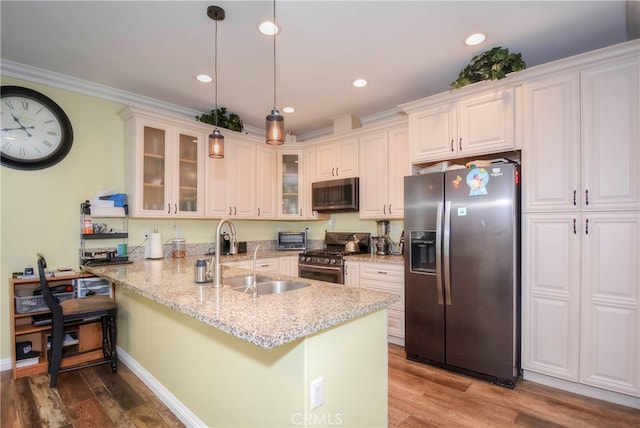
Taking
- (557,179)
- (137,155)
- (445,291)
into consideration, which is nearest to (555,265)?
(557,179)

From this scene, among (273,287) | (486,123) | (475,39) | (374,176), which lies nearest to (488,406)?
(273,287)

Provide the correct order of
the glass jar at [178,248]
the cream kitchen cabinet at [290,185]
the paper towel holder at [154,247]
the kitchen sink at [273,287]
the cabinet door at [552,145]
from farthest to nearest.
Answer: the cream kitchen cabinet at [290,185] < the glass jar at [178,248] < the paper towel holder at [154,247] < the cabinet door at [552,145] < the kitchen sink at [273,287]

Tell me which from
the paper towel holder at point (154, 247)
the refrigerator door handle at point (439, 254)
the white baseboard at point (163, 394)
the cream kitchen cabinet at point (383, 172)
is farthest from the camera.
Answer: the cream kitchen cabinet at point (383, 172)

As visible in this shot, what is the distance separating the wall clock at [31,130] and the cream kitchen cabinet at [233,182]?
1.38m

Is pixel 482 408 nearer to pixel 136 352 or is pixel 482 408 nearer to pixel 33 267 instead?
pixel 136 352

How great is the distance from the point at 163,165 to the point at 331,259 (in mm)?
2162

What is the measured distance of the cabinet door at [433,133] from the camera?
9.41ft

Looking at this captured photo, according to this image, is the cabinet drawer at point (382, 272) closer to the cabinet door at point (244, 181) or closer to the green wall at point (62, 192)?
the cabinet door at point (244, 181)

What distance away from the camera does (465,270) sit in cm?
259

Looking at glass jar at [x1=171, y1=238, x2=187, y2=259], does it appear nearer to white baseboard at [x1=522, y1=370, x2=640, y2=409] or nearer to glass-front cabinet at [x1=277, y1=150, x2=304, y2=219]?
glass-front cabinet at [x1=277, y1=150, x2=304, y2=219]

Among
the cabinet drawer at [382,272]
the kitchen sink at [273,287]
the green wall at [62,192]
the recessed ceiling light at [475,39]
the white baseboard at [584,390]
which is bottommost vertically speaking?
the white baseboard at [584,390]

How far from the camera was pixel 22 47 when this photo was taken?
2.47 m

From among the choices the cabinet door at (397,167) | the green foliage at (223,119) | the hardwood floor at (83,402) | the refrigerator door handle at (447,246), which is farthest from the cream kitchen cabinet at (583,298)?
the green foliage at (223,119)

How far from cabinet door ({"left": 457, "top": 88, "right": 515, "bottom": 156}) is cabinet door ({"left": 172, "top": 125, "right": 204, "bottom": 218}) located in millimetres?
2812
